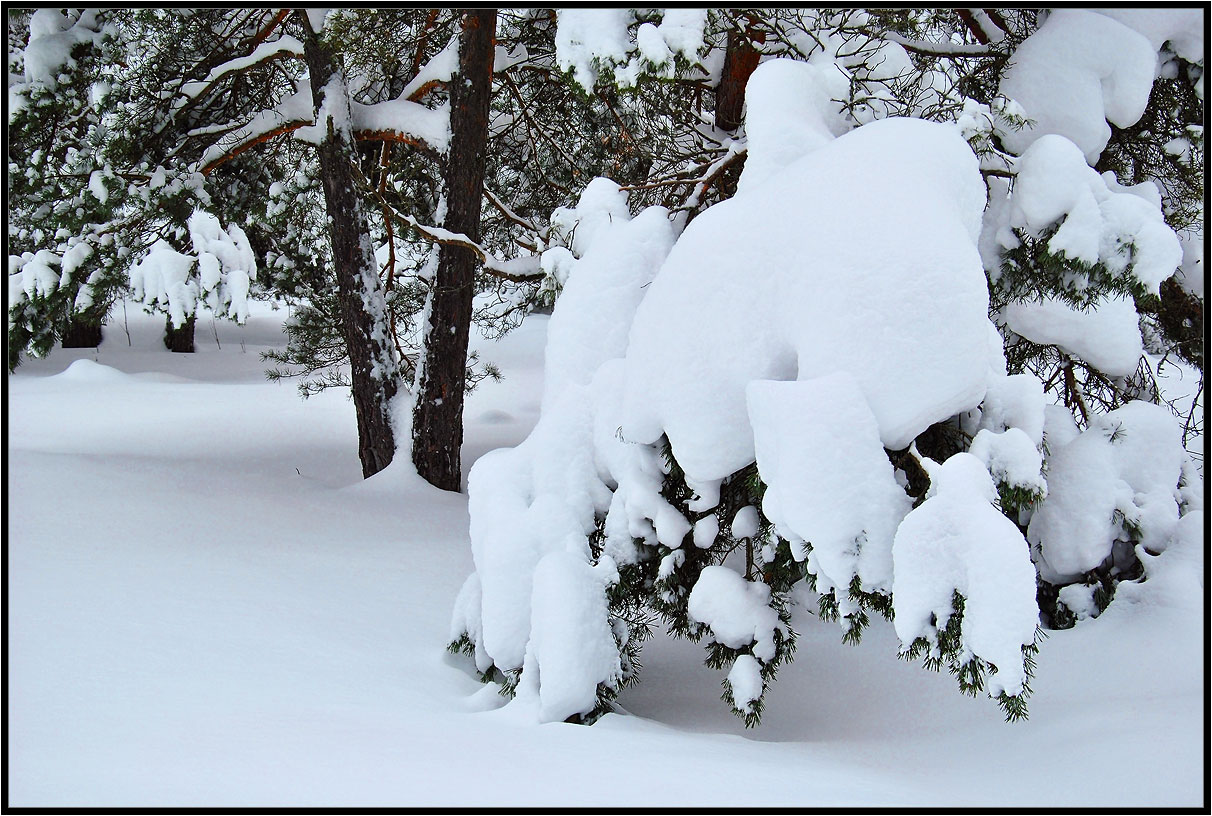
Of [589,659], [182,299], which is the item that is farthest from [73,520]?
[589,659]

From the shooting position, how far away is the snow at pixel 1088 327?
381cm

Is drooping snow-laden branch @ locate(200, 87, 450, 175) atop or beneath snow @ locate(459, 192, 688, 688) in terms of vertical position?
atop

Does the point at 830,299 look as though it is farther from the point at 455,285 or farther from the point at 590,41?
the point at 455,285

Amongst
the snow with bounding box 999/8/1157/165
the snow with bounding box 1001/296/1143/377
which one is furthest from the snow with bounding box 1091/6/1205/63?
the snow with bounding box 1001/296/1143/377

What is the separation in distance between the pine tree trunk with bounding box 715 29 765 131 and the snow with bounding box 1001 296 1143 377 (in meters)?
1.99

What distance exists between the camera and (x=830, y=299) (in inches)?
114

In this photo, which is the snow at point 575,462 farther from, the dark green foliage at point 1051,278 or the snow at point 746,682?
the dark green foliage at point 1051,278

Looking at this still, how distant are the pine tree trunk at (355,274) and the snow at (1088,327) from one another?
4.76 metres

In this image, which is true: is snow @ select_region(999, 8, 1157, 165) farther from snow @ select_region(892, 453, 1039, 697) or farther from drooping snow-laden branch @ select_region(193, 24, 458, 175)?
drooping snow-laden branch @ select_region(193, 24, 458, 175)

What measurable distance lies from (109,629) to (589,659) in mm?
1855

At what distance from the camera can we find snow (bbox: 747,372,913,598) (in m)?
2.72

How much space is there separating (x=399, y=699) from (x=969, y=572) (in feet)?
6.19

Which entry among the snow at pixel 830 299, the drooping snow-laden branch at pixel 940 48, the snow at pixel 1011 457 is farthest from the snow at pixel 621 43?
the snow at pixel 1011 457

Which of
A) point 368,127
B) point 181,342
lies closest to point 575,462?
point 368,127
